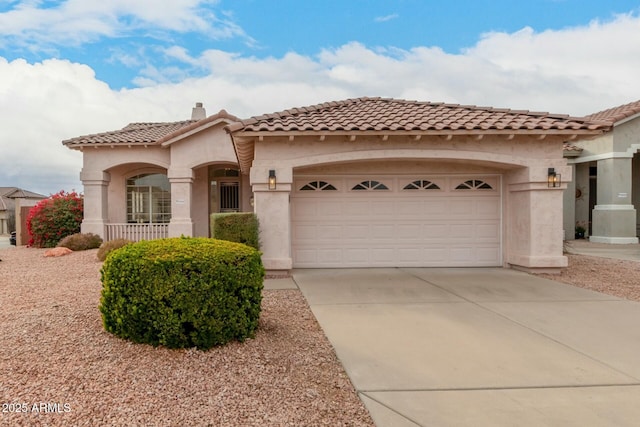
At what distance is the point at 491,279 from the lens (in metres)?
8.40

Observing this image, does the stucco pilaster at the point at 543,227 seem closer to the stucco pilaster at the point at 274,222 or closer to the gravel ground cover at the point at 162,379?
the stucco pilaster at the point at 274,222

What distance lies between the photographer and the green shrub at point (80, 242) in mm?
13617

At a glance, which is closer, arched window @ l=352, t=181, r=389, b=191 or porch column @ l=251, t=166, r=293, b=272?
porch column @ l=251, t=166, r=293, b=272

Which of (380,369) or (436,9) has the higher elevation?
(436,9)

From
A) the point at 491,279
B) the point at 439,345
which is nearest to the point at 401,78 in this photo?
the point at 491,279

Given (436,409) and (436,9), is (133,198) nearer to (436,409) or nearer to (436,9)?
(436,9)

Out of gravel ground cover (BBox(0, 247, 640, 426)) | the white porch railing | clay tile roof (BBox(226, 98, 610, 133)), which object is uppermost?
clay tile roof (BBox(226, 98, 610, 133))

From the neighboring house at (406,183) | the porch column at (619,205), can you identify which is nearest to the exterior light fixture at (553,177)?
the neighboring house at (406,183)

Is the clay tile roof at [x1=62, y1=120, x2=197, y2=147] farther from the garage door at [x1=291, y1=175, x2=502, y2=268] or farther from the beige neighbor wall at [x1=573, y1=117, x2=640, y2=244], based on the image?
the beige neighbor wall at [x1=573, y1=117, x2=640, y2=244]

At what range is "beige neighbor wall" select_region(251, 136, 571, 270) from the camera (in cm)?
880

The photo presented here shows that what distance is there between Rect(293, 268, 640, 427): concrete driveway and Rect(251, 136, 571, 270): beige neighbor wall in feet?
5.12

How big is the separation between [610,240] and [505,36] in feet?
30.9

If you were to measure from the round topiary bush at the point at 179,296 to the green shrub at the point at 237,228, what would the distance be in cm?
389

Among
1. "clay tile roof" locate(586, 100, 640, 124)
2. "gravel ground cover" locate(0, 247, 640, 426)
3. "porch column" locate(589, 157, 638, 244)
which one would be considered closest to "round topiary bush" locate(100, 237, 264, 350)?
"gravel ground cover" locate(0, 247, 640, 426)
